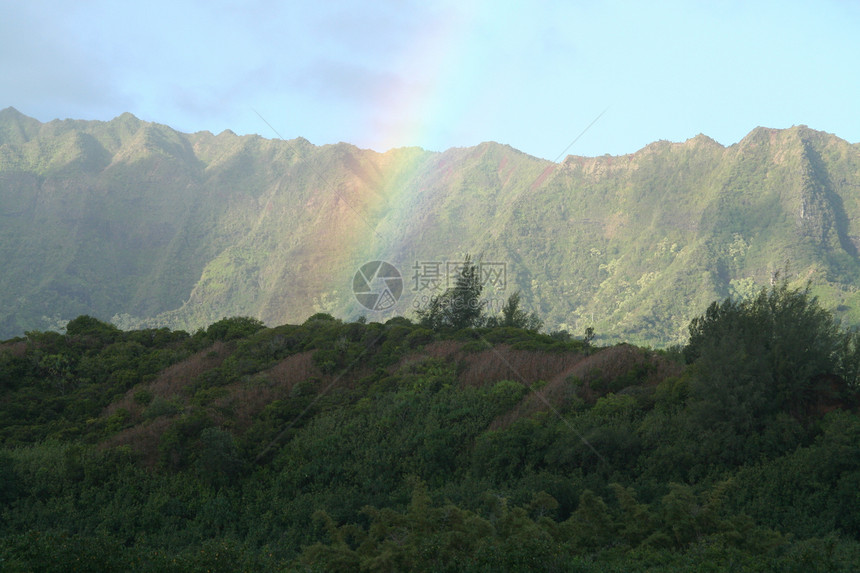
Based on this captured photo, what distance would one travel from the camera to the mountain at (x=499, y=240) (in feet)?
421

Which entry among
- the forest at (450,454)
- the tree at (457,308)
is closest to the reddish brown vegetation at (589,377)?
the forest at (450,454)

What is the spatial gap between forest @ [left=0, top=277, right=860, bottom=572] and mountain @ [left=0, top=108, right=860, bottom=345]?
3616 inches

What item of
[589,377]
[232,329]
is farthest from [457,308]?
[232,329]

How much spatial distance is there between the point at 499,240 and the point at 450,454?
146230mm

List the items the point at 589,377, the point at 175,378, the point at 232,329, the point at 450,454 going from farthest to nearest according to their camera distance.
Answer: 1. the point at 232,329
2. the point at 175,378
3. the point at 589,377
4. the point at 450,454

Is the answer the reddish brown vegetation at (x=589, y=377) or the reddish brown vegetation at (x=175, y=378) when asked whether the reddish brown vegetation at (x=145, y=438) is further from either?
the reddish brown vegetation at (x=589, y=377)

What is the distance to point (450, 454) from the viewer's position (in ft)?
48.6

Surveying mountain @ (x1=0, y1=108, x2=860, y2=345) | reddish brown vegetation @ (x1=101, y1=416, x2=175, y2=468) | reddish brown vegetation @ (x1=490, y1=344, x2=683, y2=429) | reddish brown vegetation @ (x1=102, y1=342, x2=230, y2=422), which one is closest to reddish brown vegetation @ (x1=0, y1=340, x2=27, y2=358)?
reddish brown vegetation @ (x1=102, y1=342, x2=230, y2=422)

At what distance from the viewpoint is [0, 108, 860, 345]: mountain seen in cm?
12825

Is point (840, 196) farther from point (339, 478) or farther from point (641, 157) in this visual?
point (339, 478)

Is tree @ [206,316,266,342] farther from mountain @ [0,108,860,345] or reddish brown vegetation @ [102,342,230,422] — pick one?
mountain @ [0,108,860,345]

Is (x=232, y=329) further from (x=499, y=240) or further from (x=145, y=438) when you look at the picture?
(x=499, y=240)

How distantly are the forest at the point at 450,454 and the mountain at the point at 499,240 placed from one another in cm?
9186

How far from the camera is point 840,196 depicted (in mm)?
152125
